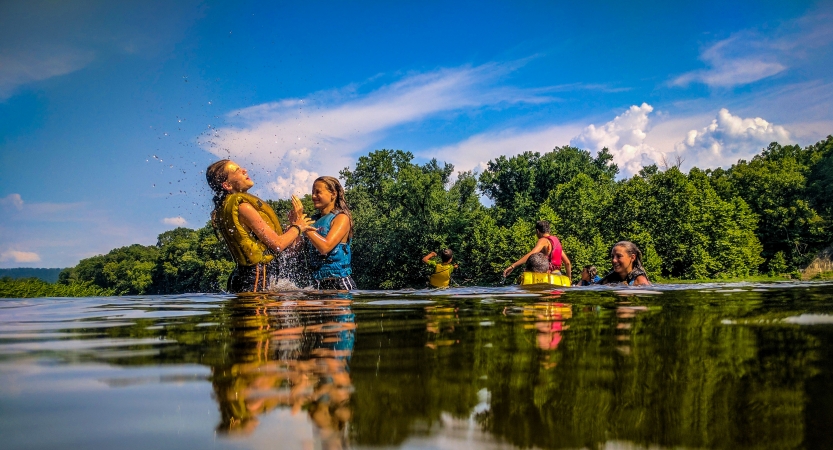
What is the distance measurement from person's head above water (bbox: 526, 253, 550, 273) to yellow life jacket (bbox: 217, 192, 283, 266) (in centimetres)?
663

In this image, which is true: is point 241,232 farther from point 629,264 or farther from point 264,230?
point 629,264

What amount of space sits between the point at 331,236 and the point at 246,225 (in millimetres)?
979

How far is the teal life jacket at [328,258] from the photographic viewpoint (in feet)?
22.9

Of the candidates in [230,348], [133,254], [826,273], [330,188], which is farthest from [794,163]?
[133,254]

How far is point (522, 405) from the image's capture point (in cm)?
167

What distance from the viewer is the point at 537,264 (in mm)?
12008

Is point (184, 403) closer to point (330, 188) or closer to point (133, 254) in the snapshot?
point (330, 188)

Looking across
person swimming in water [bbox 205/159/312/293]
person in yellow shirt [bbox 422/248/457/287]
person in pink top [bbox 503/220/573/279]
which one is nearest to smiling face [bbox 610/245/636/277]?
person in pink top [bbox 503/220/573/279]

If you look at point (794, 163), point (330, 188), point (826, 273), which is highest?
point (794, 163)

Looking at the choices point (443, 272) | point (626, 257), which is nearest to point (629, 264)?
point (626, 257)

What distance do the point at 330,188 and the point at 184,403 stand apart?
5.62 metres

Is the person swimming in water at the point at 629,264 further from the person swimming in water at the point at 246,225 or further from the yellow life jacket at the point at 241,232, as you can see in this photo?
the yellow life jacket at the point at 241,232

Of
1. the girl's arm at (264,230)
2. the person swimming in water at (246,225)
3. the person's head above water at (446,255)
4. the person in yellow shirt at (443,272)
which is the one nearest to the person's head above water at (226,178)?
the person swimming in water at (246,225)

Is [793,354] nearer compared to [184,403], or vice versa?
[184,403]
